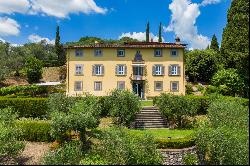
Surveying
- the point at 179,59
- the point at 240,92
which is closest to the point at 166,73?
the point at 179,59

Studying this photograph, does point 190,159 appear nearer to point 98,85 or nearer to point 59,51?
point 98,85

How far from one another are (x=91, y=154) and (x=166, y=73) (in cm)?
2700

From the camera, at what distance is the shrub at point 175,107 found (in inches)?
1384

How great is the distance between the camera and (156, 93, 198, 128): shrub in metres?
35.2

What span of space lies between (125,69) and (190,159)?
25589 millimetres

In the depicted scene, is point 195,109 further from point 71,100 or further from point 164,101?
point 71,100

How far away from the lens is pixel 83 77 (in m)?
51.3

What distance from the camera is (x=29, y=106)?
122 ft

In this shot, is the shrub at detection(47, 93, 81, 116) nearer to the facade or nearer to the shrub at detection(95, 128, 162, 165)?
the shrub at detection(95, 128, 162, 165)

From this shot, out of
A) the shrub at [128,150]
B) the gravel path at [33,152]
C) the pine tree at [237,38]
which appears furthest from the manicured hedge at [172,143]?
the pine tree at [237,38]

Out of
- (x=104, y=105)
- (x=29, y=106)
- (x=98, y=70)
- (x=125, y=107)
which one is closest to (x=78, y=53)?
(x=98, y=70)

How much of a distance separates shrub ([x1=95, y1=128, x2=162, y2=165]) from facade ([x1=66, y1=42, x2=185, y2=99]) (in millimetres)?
25887

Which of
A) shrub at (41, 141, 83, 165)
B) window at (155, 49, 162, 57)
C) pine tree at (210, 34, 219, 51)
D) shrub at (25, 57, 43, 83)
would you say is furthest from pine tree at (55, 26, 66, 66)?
shrub at (41, 141, 83, 165)

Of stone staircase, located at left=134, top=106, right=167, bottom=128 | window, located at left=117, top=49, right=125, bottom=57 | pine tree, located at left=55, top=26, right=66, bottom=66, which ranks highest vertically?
pine tree, located at left=55, top=26, right=66, bottom=66
